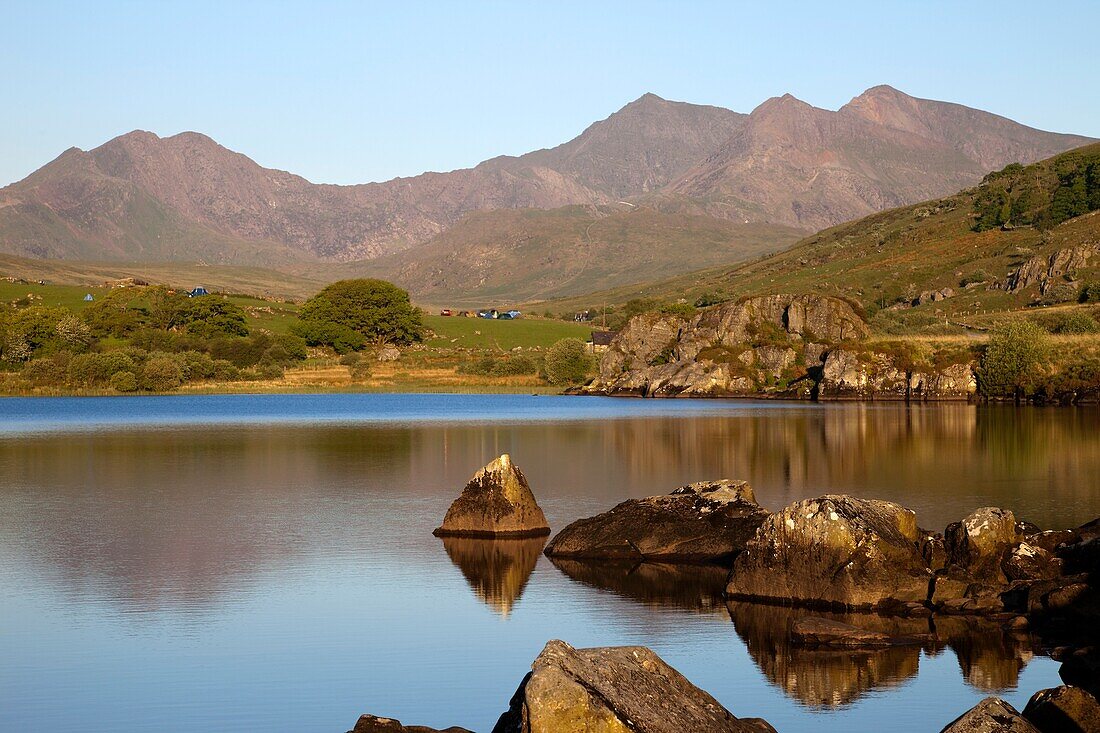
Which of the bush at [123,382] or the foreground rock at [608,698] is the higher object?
the foreground rock at [608,698]

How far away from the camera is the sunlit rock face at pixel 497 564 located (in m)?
23.7

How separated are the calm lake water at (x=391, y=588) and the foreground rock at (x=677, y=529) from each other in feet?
3.44

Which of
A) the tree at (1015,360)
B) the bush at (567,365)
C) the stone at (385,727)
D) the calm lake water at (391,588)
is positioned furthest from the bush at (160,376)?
the stone at (385,727)

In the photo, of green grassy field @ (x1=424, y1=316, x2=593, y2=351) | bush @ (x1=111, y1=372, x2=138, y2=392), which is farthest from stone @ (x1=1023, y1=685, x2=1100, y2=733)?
green grassy field @ (x1=424, y1=316, x2=593, y2=351)

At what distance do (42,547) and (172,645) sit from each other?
1133 centimetres

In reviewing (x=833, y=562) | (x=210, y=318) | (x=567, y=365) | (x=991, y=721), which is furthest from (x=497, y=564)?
(x=210, y=318)

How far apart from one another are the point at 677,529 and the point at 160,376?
95.8 metres

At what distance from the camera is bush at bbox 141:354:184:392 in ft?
377

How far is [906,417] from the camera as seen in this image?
76.2 metres

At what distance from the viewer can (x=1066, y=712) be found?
13047 millimetres

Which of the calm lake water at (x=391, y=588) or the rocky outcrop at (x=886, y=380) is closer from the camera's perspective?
the calm lake water at (x=391, y=588)

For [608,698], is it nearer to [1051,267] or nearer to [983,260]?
[1051,267]

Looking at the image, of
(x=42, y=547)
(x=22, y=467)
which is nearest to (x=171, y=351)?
(x=22, y=467)

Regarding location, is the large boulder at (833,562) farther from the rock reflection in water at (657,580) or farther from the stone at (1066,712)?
the stone at (1066,712)
